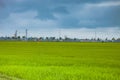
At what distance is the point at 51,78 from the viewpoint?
19.4 metres

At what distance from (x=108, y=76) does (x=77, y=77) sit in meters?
1.89

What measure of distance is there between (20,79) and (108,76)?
17.1 ft

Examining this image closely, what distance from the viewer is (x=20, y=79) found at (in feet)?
63.0

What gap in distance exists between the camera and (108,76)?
20.3 m

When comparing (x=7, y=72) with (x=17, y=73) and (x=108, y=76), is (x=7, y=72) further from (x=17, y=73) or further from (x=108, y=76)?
(x=108, y=76)

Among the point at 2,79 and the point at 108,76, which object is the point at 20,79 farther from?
the point at 108,76

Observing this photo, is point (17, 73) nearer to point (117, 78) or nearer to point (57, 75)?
point (57, 75)

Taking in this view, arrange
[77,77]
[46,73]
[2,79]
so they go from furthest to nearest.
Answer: [46,73] → [77,77] → [2,79]

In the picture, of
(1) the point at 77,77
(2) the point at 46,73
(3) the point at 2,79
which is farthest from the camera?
(2) the point at 46,73

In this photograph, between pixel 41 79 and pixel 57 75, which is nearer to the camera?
pixel 41 79

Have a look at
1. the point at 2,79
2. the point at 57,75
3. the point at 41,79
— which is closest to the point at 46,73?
the point at 57,75

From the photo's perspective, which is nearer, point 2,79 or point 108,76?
point 2,79

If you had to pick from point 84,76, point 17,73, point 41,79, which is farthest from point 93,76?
point 17,73

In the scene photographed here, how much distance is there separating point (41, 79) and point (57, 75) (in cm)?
179
